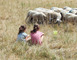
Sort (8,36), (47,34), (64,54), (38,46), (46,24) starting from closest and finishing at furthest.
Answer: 1. (64,54)
2. (38,46)
3. (8,36)
4. (47,34)
5. (46,24)

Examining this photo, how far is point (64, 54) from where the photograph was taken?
402 cm

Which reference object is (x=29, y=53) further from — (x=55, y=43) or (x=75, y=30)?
(x=75, y=30)

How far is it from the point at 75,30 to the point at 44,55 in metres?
2.48

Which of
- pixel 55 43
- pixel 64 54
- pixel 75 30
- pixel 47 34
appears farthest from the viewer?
pixel 75 30

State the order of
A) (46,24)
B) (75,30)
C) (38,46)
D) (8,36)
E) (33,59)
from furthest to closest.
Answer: (46,24) → (75,30) → (8,36) → (38,46) → (33,59)

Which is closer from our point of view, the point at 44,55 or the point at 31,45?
the point at 44,55

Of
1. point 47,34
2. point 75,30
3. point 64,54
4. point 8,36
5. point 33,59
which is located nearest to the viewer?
point 33,59

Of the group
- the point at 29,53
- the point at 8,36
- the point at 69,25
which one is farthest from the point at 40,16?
the point at 29,53

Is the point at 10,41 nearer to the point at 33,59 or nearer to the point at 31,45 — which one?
the point at 31,45

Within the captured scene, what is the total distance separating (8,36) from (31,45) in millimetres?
913

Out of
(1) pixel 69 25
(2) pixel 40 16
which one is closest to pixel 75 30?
(1) pixel 69 25

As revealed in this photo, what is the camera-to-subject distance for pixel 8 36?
510 cm

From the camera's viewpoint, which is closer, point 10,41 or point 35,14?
point 10,41

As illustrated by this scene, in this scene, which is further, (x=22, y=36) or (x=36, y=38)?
(x=22, y=36)
